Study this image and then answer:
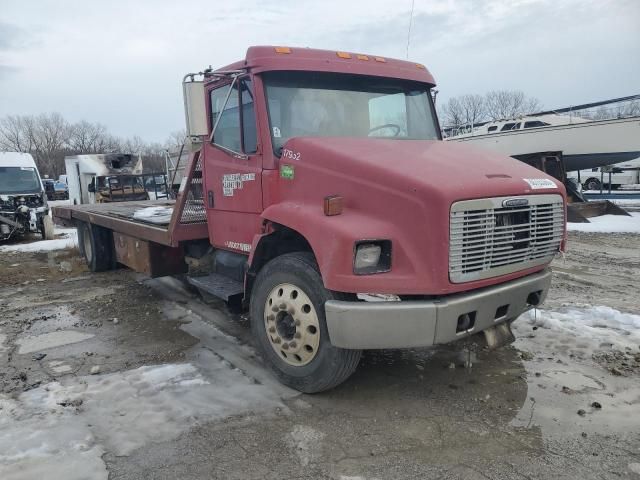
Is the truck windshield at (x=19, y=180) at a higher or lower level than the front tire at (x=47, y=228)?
higher

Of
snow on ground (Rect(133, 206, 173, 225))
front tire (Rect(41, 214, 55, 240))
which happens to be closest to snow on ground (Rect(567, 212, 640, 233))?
snow on ground (Rect(133, 206, 173, 225))

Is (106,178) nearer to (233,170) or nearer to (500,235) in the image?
(233,170)

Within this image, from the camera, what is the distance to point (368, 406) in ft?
12.1

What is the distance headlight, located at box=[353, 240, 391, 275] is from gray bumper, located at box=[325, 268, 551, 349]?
0.24 m

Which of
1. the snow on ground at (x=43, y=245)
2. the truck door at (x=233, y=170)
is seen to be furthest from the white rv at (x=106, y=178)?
the truck door at (x=233, y=170)

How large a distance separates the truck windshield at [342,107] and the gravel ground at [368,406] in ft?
6.95

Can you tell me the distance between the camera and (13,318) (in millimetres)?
6168

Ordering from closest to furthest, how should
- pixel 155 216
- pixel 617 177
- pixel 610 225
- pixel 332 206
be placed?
pixel 332 206 → pixel 155 216 → pixel 610 225 → pixel 617 177

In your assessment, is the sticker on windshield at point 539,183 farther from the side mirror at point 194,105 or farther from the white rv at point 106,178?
the white rv at point 106,178

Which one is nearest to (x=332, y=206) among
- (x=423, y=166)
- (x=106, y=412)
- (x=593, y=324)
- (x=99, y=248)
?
(x=423, y=166)

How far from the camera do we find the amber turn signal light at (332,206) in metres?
3.49

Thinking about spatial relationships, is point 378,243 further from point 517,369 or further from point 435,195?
point 517,369

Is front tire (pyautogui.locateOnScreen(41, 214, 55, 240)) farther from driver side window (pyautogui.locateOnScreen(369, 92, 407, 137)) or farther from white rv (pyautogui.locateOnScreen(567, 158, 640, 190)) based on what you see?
white rv (pyautogui.locateOnScreen(567, 158, 640, 190))

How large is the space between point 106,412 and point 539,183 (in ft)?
12.1
